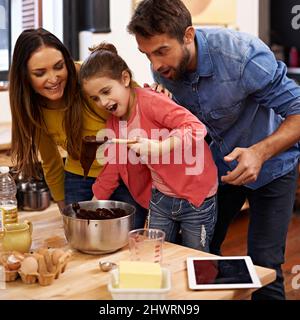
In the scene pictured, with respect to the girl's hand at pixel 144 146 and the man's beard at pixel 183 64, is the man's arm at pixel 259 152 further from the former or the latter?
the man's beard at pixel 183 64

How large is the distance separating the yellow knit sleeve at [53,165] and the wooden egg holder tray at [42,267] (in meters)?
0.78

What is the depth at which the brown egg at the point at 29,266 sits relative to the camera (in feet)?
4.67

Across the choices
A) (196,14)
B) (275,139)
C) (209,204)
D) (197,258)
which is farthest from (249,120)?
(196,14)

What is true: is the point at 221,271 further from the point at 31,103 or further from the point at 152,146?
the point at 31,103

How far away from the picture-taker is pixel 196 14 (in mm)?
4156

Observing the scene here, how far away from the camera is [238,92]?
77.5 inches

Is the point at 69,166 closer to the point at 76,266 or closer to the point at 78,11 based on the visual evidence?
the point at 76,266

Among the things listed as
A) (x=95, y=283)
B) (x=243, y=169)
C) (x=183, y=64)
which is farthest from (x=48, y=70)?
(x=95, y=283)

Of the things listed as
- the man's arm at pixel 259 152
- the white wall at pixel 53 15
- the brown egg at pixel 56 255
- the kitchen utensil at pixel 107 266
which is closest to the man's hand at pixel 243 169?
the man's arm at pixel 259 152

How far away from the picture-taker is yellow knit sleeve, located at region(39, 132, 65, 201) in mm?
2227

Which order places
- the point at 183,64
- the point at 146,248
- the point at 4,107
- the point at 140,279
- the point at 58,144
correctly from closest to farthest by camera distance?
the point at 140,279 → the point at 146,248 → the point at 183,64 → the point at 58,144 → the point at 4,107

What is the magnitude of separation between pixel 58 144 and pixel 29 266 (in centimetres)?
85

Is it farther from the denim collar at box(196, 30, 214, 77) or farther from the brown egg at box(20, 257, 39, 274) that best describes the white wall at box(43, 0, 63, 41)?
the brown egg at box(20, 257, 39, 274)
